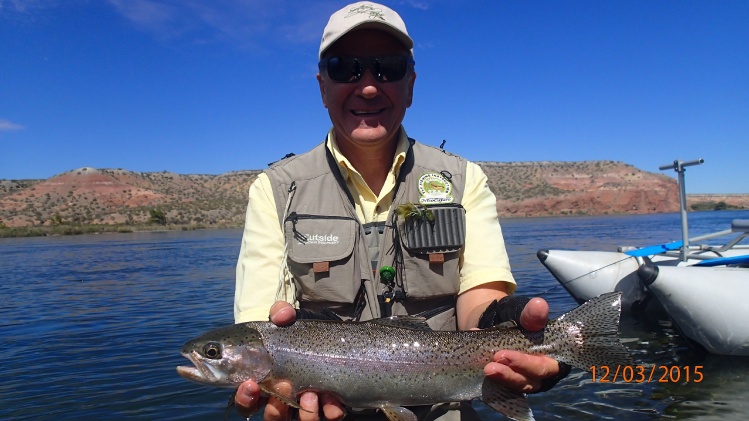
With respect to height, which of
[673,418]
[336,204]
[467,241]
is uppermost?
[336,204]

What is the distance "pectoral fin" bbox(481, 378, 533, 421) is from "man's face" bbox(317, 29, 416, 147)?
160 centimetres

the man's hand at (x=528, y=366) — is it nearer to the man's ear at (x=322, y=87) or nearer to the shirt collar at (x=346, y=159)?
the shirt collar at (x=346, y=159)

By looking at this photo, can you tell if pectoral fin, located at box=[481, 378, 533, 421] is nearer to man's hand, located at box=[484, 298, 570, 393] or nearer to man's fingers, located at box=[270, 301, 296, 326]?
man's hand, located at box=[484, 298, 570, 393]

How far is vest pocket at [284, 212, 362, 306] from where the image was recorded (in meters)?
3.39

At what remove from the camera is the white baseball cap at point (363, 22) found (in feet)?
10.7

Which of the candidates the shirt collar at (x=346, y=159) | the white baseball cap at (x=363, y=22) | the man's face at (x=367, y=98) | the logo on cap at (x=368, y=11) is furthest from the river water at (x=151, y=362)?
the logo on cap at (x=368, y=11)

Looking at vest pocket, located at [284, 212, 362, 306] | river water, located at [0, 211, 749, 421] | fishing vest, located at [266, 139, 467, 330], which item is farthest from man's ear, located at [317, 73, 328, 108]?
river water, located at [0, 211, 749, 421]

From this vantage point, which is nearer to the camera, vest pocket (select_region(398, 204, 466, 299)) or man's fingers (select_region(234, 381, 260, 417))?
man's fingers (select_region(234, 381, 260, 417))

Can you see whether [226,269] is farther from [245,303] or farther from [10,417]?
[245,303]

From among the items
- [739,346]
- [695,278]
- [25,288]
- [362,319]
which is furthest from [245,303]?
[25,288]

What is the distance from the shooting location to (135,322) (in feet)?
40.1

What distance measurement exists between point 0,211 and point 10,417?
252ft

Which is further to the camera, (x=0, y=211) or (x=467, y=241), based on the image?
(x=0, y=211)

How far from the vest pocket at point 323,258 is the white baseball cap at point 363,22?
1.10m
